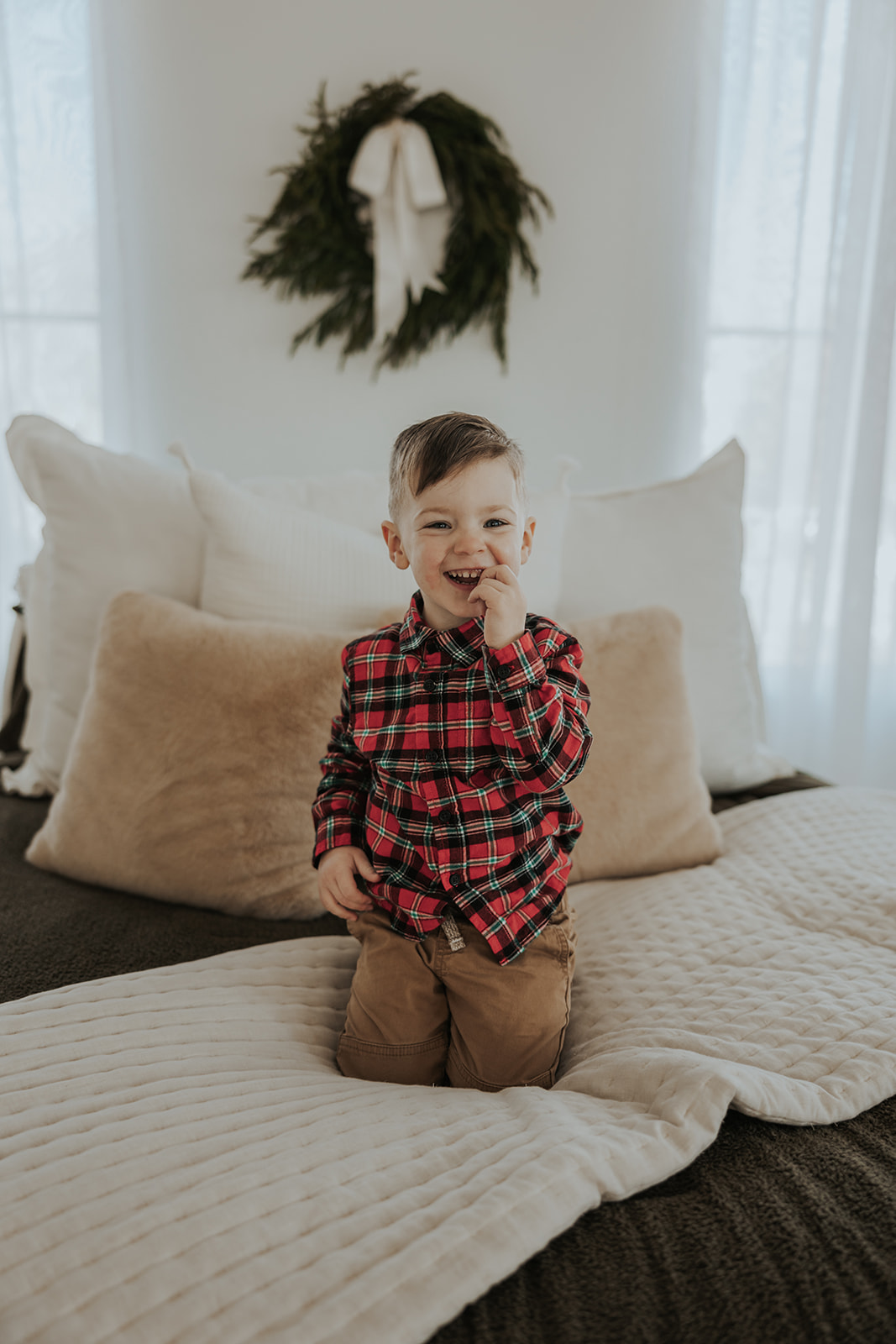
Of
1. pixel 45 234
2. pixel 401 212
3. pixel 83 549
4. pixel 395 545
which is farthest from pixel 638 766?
pixel 45 234

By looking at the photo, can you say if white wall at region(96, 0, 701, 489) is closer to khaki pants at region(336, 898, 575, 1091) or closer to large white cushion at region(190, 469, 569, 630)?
large white cushion at region(190, 469, 569, 630)

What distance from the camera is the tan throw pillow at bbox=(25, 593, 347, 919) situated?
107 centimetres

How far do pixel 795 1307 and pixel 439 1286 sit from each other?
0.22 metres

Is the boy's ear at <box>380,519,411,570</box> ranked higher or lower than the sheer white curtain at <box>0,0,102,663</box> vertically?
lower

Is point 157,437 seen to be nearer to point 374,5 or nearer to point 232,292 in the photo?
point 232,292

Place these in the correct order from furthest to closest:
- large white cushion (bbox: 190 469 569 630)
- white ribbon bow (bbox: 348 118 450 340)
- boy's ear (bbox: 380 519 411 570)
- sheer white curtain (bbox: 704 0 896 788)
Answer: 1. sheer white curtain (bbox: 704 0 896 788)
2. white ribbon bow (bbox: 348 118 450 340)
3. large white cushion (bbox: 190 469 569 630)
4. boy's ear (bbox: 380 519 411 570)

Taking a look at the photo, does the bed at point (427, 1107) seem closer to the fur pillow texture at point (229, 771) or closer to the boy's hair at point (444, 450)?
the fur pillow texture at point (229, 771)

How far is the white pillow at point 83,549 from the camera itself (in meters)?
1.32

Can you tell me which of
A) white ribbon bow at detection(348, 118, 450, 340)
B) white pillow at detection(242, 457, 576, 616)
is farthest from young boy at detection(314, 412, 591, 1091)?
white ribbon bow at detection(348, 118, 450, 340)

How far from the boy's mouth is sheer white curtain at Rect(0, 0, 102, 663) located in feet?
4.73

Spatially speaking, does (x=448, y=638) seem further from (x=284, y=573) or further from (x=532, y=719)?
(x=284, y=573)

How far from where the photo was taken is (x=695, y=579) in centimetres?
144

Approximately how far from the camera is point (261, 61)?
1.78m

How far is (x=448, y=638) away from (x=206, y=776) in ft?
1.34
